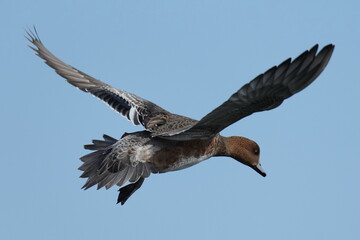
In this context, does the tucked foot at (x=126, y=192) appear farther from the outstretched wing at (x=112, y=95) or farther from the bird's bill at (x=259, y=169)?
the bird's bill at (x=259, y=169)

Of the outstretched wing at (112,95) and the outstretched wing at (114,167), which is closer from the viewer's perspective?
the outstretched wing at (114,167)

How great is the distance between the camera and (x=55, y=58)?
416 inches

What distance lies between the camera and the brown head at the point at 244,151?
9258 millimetres

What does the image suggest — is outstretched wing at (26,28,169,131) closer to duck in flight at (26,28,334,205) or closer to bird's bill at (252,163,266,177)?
duck in flight at (26,28,334,205)

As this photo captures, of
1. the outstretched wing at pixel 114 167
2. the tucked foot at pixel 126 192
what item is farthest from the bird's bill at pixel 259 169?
the outstretched wing at pixel 114 167

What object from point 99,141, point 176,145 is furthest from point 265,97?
point 99,141

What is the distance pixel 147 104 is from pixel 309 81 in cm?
323

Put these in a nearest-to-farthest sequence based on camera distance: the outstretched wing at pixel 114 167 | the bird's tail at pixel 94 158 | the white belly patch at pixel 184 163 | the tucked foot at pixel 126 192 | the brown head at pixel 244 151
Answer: the outstretched wing at pixel 114 167 → the bird's tail at pixel 94 158 → the white belly patch at pixel 184 163 → the tucked foot at pixel 126 192 → the brown head at pixel 244 151

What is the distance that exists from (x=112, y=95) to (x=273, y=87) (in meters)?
3.30

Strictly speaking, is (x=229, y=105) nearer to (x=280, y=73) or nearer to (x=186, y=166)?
(x=280, y=73)

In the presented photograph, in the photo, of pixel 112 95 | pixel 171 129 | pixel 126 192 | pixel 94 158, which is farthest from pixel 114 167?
pixel 112 95

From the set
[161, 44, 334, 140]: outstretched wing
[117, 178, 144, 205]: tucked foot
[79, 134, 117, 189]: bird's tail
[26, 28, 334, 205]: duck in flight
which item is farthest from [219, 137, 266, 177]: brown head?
[161, 44, 334, 140]: outstretched wing

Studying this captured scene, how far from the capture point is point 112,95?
978cm

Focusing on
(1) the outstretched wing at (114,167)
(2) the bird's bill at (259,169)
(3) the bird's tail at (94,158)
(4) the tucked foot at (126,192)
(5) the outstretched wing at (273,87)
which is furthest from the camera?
(2) the bird's bill at (259,169)
